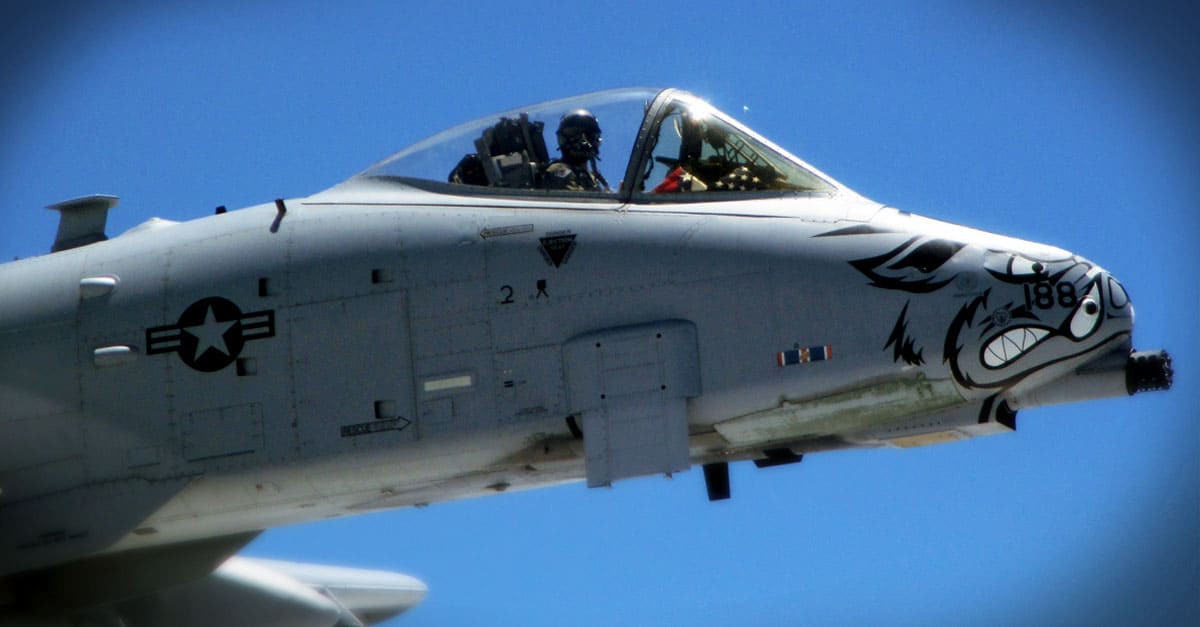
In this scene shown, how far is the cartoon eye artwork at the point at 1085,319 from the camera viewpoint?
42.0 feet

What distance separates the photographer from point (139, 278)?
14.8 m

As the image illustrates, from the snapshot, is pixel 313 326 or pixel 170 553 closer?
pixel 313 326

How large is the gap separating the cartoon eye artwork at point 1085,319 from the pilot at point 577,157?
3.93 m

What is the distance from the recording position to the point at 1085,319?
504 inches

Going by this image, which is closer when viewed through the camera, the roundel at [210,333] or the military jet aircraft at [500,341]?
the military jet aircraft at [500,341]

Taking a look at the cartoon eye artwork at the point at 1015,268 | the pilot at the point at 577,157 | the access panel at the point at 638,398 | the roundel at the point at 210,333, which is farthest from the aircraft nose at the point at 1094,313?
the roundel at the point at 210,333

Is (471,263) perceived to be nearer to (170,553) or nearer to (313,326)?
(313,326)

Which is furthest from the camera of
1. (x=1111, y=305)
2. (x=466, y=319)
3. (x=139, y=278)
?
(x=139, y=278)

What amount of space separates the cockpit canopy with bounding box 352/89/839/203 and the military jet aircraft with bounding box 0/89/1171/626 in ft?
0.09

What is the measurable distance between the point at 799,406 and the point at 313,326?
4.03 meters

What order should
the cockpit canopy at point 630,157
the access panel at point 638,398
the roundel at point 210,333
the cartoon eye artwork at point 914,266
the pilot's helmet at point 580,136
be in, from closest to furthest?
the cartoon eye artwork at point 914,266 < the access panel at point 638,398 < the cockpit canopy at point 630,157 < the roundel at point 210,333 < the pilot's helmet at point 580,136

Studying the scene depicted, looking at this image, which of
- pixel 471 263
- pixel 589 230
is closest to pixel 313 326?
pixel 471 263

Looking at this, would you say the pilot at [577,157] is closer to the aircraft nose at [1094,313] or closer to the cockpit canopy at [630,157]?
the cockpit canopy at [630,157]

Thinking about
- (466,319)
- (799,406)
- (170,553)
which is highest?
(466,319)
